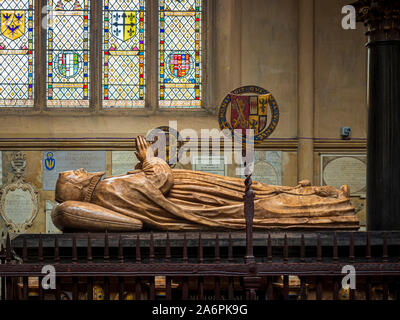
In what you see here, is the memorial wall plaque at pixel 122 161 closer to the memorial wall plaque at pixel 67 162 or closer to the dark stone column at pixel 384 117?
the memorial wall plaque at pixel 67 162

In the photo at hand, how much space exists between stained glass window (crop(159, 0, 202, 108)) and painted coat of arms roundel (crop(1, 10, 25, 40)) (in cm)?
220

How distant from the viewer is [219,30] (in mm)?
10500

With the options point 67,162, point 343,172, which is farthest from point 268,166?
point 67,162

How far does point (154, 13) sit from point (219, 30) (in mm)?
1072

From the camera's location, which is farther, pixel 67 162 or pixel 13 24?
pixel 13 24

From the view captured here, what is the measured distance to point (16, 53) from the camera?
10547mm

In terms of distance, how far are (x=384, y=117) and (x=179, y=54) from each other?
5303mm

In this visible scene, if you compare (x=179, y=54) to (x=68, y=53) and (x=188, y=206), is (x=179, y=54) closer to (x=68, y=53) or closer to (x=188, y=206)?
(x=68, y=53)

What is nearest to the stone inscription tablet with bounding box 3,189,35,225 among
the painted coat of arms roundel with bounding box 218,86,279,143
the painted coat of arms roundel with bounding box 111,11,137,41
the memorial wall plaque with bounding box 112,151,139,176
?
the memorial wall plaque with bounding box 112,151,139,176

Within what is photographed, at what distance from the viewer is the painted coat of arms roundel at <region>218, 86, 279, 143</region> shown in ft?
33.0

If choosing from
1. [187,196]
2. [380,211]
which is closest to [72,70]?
[187,196]
